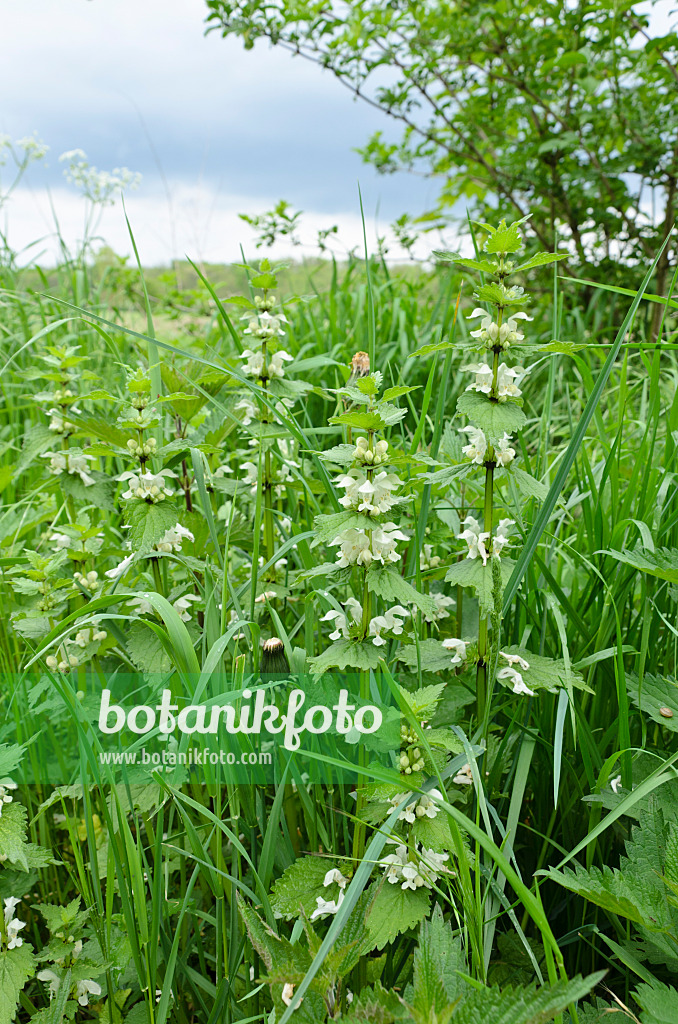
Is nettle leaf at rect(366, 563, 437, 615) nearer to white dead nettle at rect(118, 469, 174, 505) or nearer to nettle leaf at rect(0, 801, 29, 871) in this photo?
white dead nettle at rect(118, 469, 174, 505)

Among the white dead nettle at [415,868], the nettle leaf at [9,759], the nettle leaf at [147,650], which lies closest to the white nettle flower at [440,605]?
the white dead nettle at [415,868]

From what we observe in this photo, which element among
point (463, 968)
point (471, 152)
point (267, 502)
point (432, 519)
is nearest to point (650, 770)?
point (463, 968)

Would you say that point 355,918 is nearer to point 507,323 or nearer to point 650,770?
point 650,770

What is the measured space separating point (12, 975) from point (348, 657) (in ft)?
2.34

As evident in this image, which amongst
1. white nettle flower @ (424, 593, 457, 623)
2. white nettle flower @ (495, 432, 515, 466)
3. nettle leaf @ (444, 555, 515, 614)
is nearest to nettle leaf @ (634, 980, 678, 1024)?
nettle leaf @ (444, 555, 515, 614)

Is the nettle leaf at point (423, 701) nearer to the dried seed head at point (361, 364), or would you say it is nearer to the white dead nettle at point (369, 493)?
the white dead nettle at point (369, 493)

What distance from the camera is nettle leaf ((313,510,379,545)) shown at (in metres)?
1.00

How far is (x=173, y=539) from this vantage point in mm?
1371

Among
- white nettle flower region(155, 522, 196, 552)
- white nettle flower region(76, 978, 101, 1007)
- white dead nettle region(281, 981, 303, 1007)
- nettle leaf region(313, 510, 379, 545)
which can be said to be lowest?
white nettle flower region(76, 978, 101, 1007)

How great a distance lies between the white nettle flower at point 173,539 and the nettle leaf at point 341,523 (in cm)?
44

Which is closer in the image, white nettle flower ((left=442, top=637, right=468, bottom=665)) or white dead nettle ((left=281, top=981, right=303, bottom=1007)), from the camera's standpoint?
white dead nettle ((left=281, top=981, right=303, bottom=1007))

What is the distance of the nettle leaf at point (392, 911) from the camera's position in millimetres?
901

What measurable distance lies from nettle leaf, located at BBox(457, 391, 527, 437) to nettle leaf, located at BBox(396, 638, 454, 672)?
37 cm

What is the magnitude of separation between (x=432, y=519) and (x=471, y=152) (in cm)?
336
